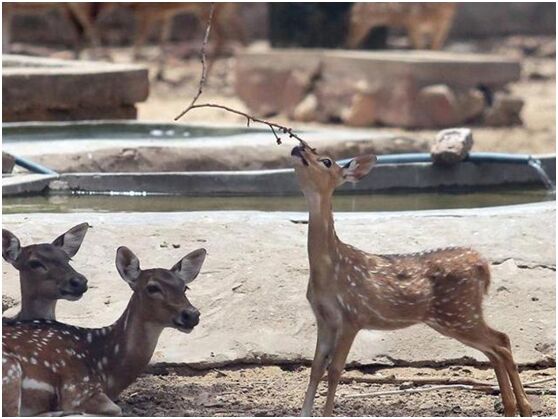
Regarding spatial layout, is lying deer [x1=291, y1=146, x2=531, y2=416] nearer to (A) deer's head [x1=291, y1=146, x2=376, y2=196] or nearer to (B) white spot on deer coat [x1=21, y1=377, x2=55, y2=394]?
(A) deer's head [x1=291, y1=146, x2=376, y2=196]

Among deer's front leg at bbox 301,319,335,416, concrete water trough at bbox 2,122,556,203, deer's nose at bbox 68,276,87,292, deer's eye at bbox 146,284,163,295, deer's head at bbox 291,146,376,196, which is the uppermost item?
deer's head at bbox 291,146,376,196

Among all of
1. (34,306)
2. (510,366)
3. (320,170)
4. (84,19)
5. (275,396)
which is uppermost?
(84,19)

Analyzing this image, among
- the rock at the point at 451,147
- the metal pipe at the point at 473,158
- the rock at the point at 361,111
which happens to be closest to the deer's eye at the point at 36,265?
the metal pipe at the point at 473,158

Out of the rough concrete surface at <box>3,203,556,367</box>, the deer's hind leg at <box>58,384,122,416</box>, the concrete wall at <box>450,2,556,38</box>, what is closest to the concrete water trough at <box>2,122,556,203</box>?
the rough concrete surface at <box>3,203,556,367</box>

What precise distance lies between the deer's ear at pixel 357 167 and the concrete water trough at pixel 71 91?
4.75 meters

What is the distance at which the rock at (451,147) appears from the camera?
7641 millimetres

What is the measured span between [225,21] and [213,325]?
15686 millimetres

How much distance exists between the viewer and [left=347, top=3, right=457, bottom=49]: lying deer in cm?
1636

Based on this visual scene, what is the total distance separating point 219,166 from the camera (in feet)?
26.7

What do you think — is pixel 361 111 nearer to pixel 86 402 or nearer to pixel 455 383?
pixel 455 383

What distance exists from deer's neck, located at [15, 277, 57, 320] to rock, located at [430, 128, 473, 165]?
3.11 metres

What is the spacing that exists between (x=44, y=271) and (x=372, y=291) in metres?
1.12

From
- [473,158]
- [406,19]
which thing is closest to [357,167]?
[473,158]

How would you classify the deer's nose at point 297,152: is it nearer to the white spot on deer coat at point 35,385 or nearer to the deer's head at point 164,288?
the deer's head at point 164,288
